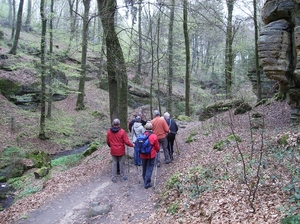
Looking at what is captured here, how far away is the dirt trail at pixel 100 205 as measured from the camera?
6.96 m

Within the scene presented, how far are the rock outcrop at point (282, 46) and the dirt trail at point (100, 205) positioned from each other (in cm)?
690

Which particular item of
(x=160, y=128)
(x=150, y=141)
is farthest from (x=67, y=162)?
(x=150, y=141)

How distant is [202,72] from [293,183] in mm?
45529

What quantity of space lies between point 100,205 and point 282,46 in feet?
31.9

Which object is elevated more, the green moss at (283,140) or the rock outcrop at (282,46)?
the rock outcrop at (282,46)

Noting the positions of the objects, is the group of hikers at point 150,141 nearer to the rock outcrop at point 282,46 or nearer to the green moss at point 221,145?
the green moss at point 221,145

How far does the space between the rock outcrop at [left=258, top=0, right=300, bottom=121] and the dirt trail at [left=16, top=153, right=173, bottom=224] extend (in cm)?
690

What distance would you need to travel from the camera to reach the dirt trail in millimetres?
6965

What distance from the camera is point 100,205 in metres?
7.63

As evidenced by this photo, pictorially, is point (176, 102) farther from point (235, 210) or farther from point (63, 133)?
point (235, 210)

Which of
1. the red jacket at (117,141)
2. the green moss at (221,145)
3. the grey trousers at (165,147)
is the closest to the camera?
the red jacket at (117,141)

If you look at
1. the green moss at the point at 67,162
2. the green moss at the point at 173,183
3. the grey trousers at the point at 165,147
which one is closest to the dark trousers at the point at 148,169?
the green moss at the point at 173,183

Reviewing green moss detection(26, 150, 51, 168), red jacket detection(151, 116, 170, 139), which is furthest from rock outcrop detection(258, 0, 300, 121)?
green moss detection(26, 150, 51, 168)

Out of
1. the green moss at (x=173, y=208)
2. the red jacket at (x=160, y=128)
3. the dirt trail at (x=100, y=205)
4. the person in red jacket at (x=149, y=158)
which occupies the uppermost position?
the red jacket at (x=160, y=128)
